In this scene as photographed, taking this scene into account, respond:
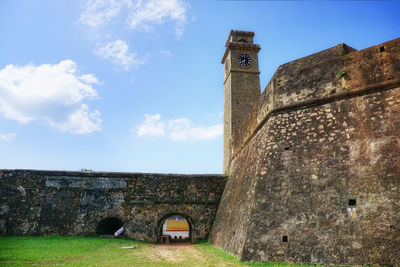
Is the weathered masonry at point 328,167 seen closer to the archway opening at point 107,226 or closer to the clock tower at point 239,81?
the archway opening at point 107,226

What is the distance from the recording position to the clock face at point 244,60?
864 inches

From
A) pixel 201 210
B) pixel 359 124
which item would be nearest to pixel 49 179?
pixel 201 210

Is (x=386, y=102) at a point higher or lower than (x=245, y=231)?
higher

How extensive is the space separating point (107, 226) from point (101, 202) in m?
1.68

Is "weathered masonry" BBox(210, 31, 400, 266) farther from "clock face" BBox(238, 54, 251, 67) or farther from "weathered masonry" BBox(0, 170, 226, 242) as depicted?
"clock face" BBox(238, 54, 251, 67)

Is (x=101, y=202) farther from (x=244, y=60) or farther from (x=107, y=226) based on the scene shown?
(x=244, y=60)

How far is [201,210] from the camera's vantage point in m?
13.1

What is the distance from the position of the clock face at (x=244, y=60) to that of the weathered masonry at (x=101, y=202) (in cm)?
1200

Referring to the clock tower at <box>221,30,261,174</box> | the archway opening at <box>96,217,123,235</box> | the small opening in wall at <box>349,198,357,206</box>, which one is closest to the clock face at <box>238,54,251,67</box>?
the clock tower at <box>221,30,261,174</box>

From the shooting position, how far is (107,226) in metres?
13.8

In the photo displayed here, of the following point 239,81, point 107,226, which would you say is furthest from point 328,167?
point 239,81

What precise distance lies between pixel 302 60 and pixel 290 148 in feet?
9.63

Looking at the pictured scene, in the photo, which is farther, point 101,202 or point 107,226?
point 107,226

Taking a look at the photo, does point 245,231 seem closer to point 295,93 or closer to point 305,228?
point 305,228
